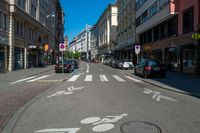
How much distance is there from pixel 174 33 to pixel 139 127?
952 inches

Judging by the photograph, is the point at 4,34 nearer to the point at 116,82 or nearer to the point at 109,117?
the point at 116,82

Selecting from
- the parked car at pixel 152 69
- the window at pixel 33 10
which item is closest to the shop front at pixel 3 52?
the window at pixel 33 10

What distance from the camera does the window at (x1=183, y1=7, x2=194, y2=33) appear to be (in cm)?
2338

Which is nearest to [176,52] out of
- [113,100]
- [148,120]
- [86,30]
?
[113,100]

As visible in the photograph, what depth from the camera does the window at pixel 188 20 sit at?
23384 millimetres

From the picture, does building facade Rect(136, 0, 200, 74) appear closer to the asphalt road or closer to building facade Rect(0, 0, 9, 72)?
the asphalt road

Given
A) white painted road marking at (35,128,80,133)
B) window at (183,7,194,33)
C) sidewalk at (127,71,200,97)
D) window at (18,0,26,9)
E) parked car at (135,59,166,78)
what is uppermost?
window at (18,0,26,9)

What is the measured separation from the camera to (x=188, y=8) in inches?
947

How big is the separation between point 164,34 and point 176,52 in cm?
525

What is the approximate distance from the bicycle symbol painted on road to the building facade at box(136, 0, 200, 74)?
1744 cm

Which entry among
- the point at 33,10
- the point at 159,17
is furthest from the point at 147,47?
the point at 33,10

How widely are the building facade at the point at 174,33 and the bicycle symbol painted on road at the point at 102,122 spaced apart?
1744cm

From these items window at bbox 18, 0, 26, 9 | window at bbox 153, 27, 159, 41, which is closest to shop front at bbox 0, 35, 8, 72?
window at bbox 18, 0, 26, 9

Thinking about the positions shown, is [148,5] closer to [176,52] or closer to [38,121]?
[176,52]
